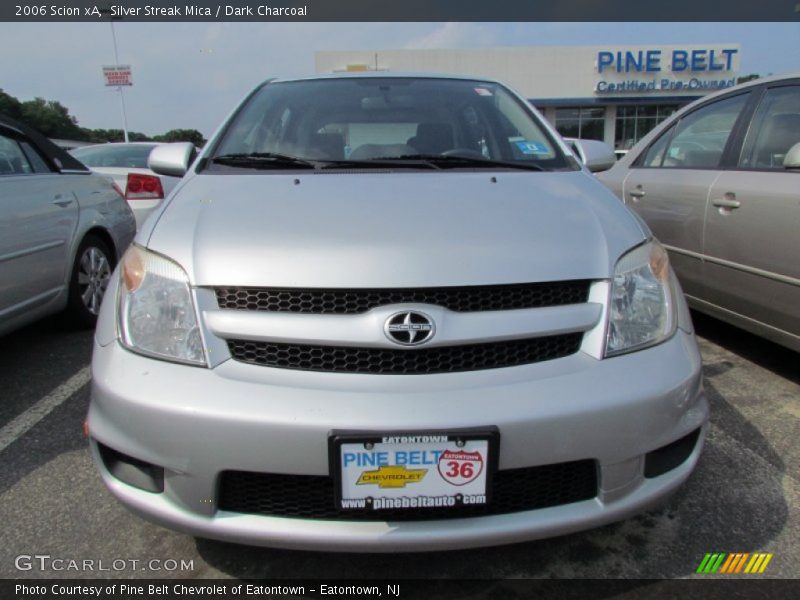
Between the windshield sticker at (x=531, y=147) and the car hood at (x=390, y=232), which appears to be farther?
the windshield sticker at (x=531, y=147)

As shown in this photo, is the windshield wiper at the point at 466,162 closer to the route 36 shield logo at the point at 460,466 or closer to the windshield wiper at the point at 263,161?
the windshield wiper at the point at 263,161

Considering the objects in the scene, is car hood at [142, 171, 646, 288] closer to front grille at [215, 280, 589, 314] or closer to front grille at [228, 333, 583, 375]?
front grille at [215, 280, 589, 314]

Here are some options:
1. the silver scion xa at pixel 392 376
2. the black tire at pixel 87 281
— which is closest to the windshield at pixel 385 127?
the silver scion xa at pixel 392 376

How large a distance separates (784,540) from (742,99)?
247cm

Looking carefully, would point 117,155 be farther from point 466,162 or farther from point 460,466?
point 460,466

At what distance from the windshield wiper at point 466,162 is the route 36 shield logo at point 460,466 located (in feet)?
3.83

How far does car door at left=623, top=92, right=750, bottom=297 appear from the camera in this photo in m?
3.20

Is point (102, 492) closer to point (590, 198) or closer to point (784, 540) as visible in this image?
point (590, 198)

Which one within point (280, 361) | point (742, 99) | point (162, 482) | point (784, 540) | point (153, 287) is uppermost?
point (742, 99)

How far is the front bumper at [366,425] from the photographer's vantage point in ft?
4.22

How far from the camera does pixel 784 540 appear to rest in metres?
1.74

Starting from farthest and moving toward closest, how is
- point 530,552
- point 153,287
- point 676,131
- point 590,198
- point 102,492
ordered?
point 676,131 → point 102,492 → point 590,198 → point 530,552 → point 153,287

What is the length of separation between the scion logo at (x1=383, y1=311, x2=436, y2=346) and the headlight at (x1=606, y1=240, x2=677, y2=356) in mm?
463

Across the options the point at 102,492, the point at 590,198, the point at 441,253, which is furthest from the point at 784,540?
the point at 102,492
